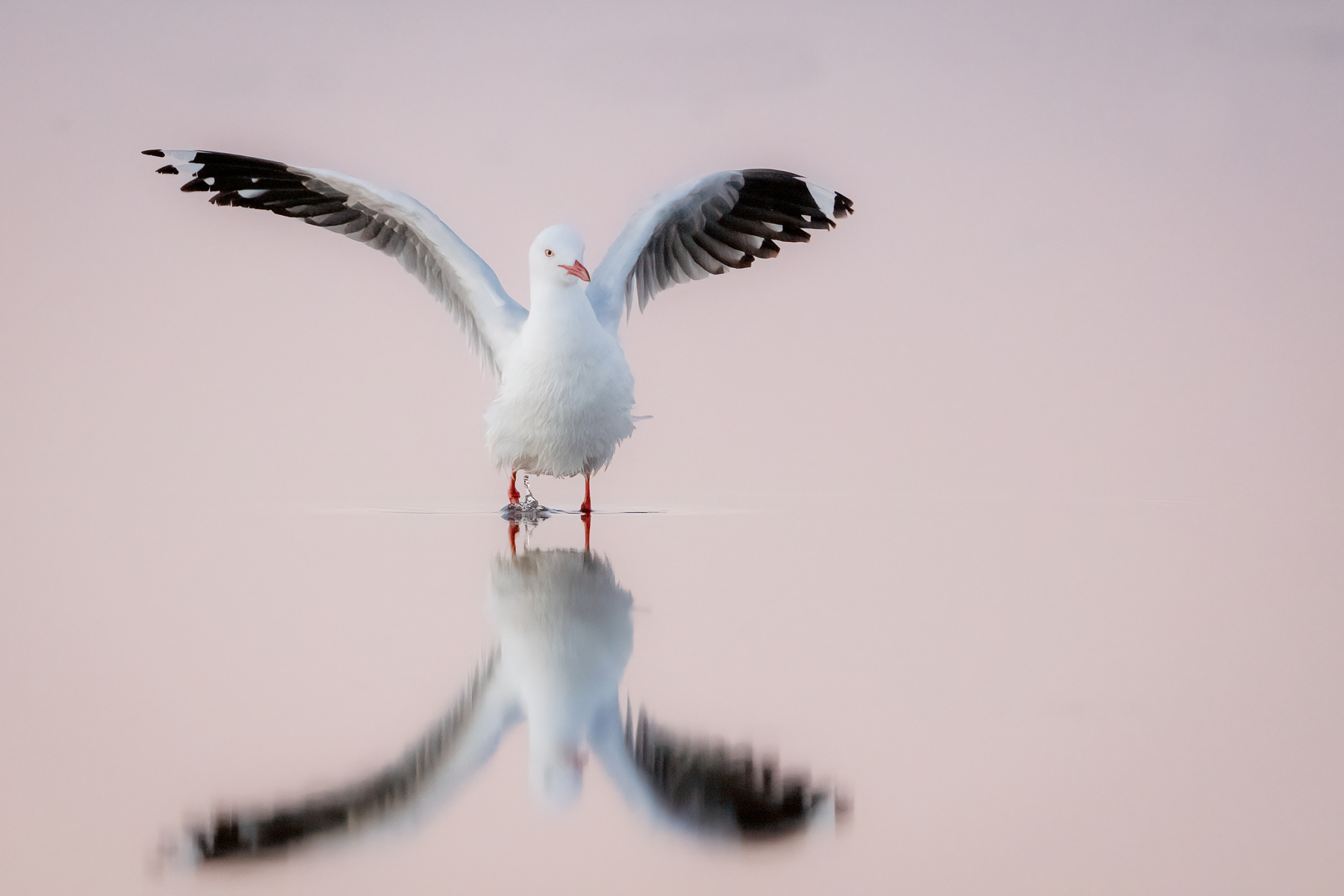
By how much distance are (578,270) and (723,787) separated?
133 inches

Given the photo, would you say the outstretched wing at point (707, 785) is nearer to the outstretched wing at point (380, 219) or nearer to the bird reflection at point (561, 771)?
the bird reflection at point (561, 771)

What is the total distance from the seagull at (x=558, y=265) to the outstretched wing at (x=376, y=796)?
9.66 feet

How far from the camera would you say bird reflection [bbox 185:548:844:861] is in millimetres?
1795

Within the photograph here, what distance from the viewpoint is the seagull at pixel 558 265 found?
5.14m

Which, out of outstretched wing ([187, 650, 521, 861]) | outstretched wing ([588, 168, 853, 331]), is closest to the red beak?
outstretched wing ([588, 168, 853, 331])

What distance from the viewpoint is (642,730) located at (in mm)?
2150

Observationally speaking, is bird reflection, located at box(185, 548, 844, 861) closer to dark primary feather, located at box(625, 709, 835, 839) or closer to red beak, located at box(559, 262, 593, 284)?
dark primary feather, located at box(625, 709, 835, 839)

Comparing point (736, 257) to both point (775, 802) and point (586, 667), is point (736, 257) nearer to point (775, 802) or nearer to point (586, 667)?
point (586, 667)

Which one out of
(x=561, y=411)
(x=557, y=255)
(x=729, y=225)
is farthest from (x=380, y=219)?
(x=729, y=225)

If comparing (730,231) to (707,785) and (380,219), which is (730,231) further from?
(707,785)

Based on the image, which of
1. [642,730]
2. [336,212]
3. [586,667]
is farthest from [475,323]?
[642,730]

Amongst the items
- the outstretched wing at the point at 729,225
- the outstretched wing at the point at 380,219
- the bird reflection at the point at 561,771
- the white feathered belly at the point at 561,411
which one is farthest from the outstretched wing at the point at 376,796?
the outstretched wing at the point at 729,225

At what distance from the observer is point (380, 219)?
5863mm

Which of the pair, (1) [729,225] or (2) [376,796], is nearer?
(2) [376,796]
